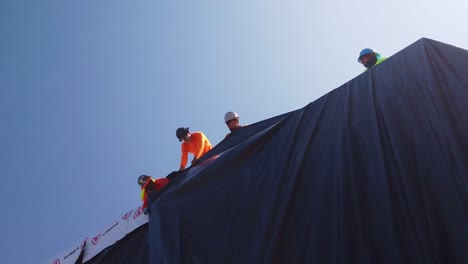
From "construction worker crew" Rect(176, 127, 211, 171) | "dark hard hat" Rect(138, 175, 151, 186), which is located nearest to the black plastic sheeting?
"dark hard hat" Rect(138, 175, 151, 186)

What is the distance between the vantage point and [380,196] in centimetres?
176

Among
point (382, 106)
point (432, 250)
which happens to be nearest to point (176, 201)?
point (382, 106)

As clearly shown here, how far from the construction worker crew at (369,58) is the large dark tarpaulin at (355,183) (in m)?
1.34

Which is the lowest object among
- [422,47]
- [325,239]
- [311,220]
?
[325,239]

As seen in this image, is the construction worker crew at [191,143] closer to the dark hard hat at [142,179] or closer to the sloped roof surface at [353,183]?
the dark hard hat at [142,179]

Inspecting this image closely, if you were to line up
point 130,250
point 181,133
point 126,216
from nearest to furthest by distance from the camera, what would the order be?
point 130,250 < point 126,216 < point 181,133

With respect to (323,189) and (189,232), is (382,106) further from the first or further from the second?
(189,232)

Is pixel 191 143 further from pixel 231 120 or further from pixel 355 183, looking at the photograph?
pixel 355 183

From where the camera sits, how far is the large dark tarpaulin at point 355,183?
161 centimetres

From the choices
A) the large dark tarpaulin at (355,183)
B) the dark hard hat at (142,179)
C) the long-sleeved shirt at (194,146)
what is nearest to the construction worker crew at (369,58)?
the large dark tarpaulin at (355,183)

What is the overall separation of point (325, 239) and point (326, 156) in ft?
1.67

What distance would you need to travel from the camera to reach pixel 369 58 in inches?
149

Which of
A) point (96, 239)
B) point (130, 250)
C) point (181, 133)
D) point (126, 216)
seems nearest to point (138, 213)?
point (126, 216)

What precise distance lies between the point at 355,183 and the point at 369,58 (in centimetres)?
225
